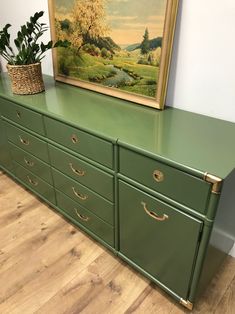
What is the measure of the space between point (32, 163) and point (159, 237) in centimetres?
104

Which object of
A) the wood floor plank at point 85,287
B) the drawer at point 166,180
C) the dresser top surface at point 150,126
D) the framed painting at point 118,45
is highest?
the framed painting at point 118,45

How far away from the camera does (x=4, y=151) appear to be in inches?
80.3

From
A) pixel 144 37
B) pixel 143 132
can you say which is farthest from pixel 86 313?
pixel 144 37

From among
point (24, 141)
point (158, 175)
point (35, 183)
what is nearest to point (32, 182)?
point (35, 183)

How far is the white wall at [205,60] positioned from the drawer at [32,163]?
884 millimetres

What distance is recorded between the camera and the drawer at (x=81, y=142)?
1.19 m

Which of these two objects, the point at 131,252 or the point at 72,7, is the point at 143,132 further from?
the point at 72,7

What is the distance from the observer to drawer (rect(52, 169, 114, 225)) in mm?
1366

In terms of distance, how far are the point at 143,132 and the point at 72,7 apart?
0.96m

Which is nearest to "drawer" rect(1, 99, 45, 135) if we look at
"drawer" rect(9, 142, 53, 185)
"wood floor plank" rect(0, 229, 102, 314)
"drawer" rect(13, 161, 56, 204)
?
"drawer" rect(9, 142, 53, 185)

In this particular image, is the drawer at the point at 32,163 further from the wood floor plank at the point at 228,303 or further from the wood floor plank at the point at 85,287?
the wood floor plank at the point at 228,303

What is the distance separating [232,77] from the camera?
116 centimetres

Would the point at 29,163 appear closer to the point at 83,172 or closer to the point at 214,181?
the point at 83,172

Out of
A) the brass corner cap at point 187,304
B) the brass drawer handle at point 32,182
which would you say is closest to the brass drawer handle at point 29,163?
the brass drawer handle at point 32,182
